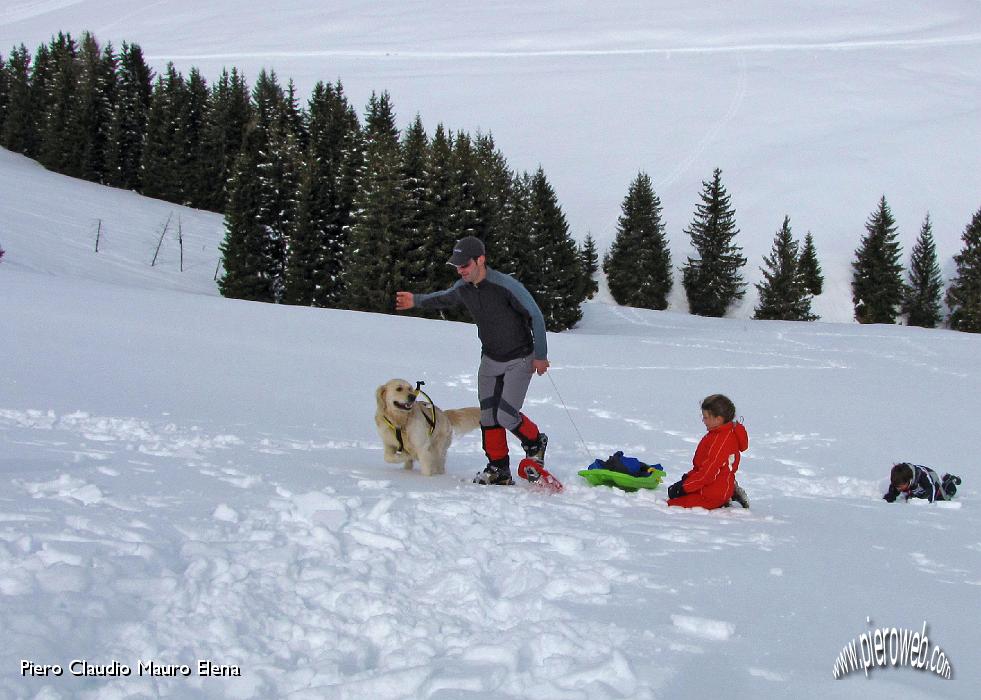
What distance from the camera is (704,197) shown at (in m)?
65.2

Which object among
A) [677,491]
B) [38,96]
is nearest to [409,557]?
[677,491]

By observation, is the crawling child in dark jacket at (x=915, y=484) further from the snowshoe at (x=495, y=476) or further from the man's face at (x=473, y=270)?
the man's face at (x=473, y=270)

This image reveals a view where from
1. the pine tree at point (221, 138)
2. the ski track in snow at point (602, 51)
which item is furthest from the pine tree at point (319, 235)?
the ski track in snow at point (602, 51)

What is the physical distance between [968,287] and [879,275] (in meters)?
5.96

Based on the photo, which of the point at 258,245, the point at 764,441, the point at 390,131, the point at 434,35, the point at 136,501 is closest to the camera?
the point at 136,501

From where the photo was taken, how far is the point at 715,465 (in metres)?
6.05

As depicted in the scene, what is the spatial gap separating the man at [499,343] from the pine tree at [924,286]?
6033 cm

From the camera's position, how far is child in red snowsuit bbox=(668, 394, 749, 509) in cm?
607

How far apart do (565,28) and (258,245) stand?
109m

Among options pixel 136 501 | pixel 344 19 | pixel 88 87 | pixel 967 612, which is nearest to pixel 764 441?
pixel 967 612

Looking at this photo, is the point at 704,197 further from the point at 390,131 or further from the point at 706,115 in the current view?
the point at 706,115

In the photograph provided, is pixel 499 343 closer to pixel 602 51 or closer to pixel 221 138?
pixel 221 138

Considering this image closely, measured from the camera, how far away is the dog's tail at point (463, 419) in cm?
752

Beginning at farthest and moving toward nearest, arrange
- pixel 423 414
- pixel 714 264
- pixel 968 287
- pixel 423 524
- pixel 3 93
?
1. pixel 3 93
2. pixel 714 264
3. pixel 968 287
4. pixel 423 414
5. pixel 423 524
